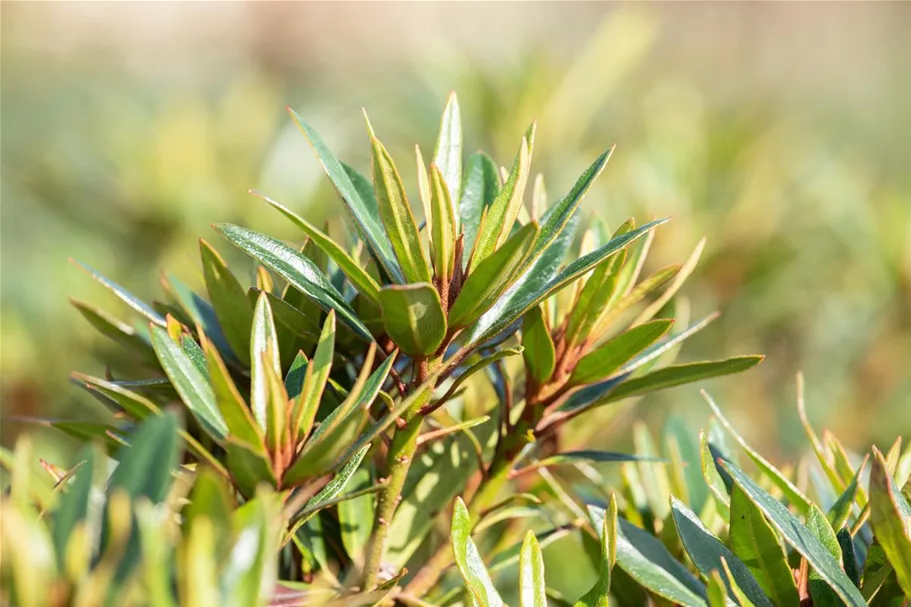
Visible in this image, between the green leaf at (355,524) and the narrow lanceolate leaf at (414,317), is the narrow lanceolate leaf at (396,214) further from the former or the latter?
the green leaf at (355,524)

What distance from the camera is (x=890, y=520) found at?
0.33 m

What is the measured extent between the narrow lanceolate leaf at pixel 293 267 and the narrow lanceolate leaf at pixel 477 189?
0.27 feet

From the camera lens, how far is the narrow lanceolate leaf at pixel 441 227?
353 millimetres

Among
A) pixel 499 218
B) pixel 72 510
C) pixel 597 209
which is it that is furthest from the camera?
pixel 597 209

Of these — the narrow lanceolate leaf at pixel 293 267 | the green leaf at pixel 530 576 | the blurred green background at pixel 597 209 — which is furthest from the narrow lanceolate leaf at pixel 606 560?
the blurred green background at pixel 597 209

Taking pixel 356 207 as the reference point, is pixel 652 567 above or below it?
below

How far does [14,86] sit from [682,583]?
4.95 m

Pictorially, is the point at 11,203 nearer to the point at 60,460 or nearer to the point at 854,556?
the point at 60,460

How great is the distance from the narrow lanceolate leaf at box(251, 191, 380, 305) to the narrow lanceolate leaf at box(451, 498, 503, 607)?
0.10 meters

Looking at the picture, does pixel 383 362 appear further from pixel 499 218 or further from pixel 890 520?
pixel 890 520

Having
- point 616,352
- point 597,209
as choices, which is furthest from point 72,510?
Result: point 597,209

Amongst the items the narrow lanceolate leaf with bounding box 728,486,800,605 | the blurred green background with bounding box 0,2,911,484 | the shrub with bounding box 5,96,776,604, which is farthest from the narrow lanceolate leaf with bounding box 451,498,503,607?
the blurred green background with bounding box 0,2,911,484

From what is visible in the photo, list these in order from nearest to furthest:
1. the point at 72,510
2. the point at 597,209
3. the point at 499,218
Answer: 1. the point at 72,510
2. the point at 499,218
3. the point at 597,209

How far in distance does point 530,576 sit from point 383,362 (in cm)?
11
